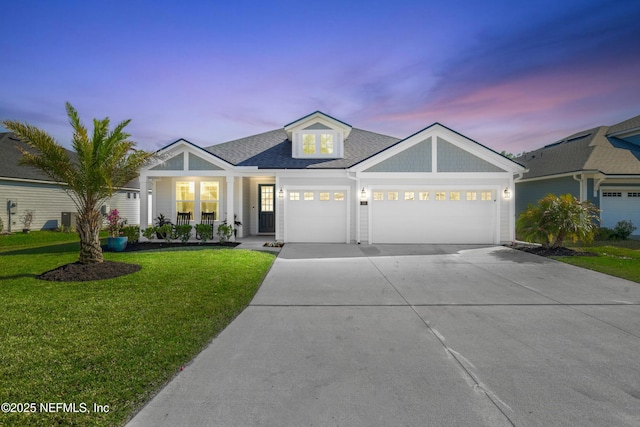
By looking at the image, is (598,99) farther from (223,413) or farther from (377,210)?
(223,413)

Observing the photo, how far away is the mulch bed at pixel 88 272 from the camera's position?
648cm

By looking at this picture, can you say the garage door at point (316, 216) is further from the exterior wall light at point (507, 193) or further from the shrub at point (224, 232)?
the exterior wall light at point (507, 193)

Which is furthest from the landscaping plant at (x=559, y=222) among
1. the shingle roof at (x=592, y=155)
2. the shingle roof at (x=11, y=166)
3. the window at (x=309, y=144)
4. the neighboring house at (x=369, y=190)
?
the shingle roof at (x=11, y=166)

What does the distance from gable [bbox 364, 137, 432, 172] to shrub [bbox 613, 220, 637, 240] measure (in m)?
9.96

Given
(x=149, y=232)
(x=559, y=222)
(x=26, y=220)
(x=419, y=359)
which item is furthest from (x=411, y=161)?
(x=26, y=220)

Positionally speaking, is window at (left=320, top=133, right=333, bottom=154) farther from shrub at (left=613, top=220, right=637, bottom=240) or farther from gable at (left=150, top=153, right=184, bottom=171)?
shrub at (left=613, top=220, right=637, bottom=240)

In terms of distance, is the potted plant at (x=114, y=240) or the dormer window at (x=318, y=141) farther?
the dormer window at (x=318, y=141)

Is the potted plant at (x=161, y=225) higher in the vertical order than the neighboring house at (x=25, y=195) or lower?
lower

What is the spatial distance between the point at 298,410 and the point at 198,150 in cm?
1200

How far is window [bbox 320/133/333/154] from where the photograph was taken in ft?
45.3

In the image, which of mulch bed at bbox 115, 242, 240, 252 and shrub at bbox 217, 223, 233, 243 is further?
shrub at bbox 217, 223, 233, 243

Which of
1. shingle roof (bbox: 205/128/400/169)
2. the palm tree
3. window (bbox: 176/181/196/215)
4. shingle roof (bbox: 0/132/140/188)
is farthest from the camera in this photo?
shingle roof (bbox: 0/132/140/188)

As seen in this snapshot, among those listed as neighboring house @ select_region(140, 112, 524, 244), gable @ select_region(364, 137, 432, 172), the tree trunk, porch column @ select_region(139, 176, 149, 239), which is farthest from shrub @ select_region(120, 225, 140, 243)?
gable @ select_region(364, 137, 432, 172)

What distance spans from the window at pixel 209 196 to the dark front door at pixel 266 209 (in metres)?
2.35
